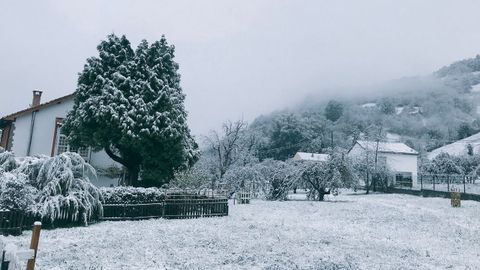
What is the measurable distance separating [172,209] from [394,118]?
123444 millimetres

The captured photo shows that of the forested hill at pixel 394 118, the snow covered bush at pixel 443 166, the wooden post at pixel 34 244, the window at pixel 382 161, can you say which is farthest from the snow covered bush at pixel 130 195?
the snow covered bush at pixel 443 166

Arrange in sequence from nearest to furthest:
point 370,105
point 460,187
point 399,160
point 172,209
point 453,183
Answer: point 172,209, point 460,187, point 453,183, point 399,160, point 370,105

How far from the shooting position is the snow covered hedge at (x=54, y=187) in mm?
13041

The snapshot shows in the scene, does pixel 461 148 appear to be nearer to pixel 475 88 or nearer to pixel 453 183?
pixel 453 183

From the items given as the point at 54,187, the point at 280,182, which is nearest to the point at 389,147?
the point at 280,182

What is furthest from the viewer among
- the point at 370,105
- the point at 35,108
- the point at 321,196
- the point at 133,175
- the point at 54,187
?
the point at 370,105

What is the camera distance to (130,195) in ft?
53.8

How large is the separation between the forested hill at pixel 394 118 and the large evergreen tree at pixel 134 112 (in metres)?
43.6

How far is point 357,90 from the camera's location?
173m

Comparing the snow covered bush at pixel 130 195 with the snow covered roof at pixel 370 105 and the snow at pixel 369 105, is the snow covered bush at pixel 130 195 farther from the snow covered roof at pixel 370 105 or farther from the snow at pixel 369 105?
the snow covered roof at pixel 370 105

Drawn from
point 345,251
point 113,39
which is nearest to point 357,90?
point 113,39

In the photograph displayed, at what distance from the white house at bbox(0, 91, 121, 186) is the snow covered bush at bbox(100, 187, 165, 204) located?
431 inches

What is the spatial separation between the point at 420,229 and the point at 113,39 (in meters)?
22.3

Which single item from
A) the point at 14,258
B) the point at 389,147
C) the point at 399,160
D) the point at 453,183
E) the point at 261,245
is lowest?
the point at 261,245
